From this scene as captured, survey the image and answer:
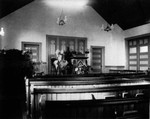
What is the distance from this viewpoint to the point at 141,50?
30.7 ft

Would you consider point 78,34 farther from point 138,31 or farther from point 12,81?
point 12,81

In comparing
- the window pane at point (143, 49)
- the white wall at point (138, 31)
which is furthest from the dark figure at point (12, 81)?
the white wall at point (138, 31)

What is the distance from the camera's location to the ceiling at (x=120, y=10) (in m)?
7.97

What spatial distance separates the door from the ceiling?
1.90 m

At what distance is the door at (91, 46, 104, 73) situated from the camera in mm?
10281

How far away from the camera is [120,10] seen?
9.34m

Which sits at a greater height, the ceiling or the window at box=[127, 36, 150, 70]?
the ceiling

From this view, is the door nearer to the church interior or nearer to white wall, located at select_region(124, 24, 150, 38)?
the church interior

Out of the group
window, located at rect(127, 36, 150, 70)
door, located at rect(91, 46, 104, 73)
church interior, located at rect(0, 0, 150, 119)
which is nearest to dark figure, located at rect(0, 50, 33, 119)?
church interior, located at rect(0, 0, 150, 119)

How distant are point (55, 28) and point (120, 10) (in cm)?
366

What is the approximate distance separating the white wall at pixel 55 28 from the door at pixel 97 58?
31 cm

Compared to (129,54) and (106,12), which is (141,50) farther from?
(106,12)

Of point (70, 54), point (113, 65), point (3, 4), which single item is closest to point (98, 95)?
point (70, 54)

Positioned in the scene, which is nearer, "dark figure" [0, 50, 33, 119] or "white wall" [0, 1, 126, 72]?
"dark figure" [0, 50, 33, 119]
